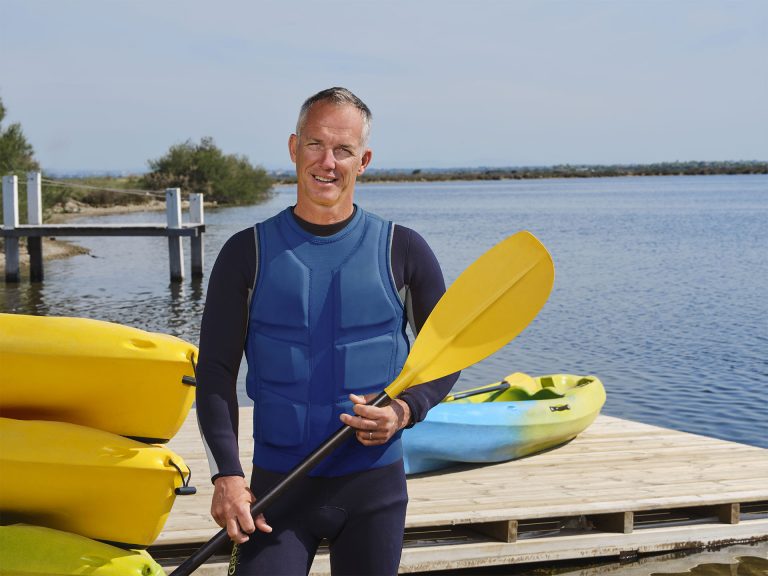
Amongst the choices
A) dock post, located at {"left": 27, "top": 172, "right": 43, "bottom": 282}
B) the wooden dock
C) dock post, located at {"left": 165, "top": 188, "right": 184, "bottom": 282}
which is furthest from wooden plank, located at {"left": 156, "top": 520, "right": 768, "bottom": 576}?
dock post, located at {"left": 27, "top": 172, "right": 43, "bottom": 282}

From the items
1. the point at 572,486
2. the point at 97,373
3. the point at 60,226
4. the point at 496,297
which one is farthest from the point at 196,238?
the point at 496,297

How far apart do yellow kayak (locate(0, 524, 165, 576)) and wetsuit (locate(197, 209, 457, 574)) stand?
61cm

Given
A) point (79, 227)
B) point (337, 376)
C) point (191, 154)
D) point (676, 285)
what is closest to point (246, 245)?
point (337, 376)

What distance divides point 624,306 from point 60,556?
17.4 metres

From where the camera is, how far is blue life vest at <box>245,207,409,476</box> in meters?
2.62

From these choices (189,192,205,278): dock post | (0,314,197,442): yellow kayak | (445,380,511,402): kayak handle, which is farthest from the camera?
(189,192,205,278): dock post

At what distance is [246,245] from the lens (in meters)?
2.62

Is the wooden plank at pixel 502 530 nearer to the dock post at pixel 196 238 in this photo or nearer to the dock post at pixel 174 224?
the dock post at pixel 174 224

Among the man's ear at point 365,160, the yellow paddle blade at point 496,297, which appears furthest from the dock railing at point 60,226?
the man's ear at point 365,160

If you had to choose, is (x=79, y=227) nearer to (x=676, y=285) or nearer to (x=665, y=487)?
(x=676, y=285)

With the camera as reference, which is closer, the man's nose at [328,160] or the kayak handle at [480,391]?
the man's nose at [328,160]

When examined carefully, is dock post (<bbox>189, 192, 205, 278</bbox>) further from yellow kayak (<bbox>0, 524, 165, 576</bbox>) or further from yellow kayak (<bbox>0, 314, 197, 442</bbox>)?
yellow kayak (<bbox>0, 524, 165, 576</bbox>)

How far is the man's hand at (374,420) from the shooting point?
250 cm

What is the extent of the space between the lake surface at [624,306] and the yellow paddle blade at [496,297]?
759 centimetres
